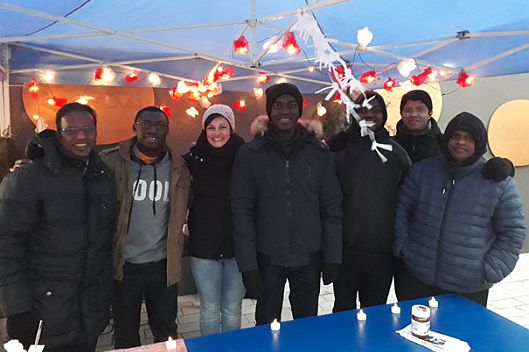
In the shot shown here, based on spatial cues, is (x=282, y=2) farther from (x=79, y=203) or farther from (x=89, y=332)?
(x=89, y=332)

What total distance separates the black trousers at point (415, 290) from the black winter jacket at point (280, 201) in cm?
43

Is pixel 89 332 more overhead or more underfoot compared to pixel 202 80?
more underfoot

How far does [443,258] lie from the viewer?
196 cm

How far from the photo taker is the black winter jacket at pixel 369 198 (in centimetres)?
221

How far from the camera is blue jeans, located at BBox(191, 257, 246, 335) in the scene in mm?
2178

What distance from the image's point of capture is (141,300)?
222 centimetres

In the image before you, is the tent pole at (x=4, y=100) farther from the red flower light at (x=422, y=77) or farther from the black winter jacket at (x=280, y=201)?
the red flower light at (x=422, y=77)

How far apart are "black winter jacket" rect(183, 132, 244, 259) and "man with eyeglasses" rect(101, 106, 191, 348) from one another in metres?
0.09

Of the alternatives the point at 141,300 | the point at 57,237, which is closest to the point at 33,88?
the point at 141,300

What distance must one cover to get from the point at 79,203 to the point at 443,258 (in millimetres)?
1706

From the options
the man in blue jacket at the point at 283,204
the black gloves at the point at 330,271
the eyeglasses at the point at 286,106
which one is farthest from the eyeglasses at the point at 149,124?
the black gloves at the point at 330,271

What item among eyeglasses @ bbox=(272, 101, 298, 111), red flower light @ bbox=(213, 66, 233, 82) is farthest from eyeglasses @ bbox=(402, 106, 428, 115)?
red flower light @ bbox=(213, 66, 233, 82)

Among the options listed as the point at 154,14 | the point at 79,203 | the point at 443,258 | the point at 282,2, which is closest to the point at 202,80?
the point at 154,14

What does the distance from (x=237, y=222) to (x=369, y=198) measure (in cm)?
74
